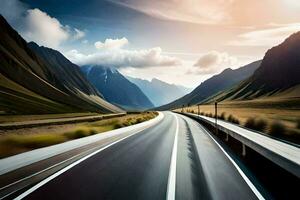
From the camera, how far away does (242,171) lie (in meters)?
11.4

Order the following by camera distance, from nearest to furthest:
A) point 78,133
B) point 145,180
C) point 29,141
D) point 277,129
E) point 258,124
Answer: point 145,180 < point 29,141 < point 78,133 < point 277,129 < point 258,124

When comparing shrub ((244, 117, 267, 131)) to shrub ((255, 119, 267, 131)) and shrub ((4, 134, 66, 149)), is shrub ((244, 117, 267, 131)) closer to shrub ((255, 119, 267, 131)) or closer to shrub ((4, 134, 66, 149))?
shrub ((255, 119, 267, 131))

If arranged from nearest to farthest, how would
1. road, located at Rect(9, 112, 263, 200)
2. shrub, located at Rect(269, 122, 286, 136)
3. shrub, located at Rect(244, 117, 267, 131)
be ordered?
road, located at Rect(9, 112, 263, 200) < shrub, located at Rect(269, 122, 286, 136) < shrub, located at Rect(244, 117, 267, 131)

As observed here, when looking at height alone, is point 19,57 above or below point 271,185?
above

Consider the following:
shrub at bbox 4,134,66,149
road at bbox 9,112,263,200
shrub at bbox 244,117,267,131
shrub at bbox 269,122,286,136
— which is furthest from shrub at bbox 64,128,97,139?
shrub at bbox 244,117,267,131

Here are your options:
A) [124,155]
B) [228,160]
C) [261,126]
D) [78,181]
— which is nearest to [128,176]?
[78,181]

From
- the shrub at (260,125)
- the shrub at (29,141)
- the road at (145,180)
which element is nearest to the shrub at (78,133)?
the shrub at (29,141)

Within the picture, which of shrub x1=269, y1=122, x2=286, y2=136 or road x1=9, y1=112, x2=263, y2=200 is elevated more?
shrub x1=269, y1=122, x2=286, y2=136

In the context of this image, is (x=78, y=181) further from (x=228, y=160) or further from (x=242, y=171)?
(x=228, y=160)

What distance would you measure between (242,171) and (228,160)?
8.19 ft

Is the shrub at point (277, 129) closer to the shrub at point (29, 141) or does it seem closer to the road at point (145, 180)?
the road at point (145, 180)

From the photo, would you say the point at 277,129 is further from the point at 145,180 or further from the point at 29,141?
the point at 145,180

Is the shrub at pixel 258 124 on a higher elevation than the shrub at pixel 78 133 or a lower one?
higher

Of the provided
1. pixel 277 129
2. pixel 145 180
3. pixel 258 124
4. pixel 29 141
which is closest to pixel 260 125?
pixel 258 124
